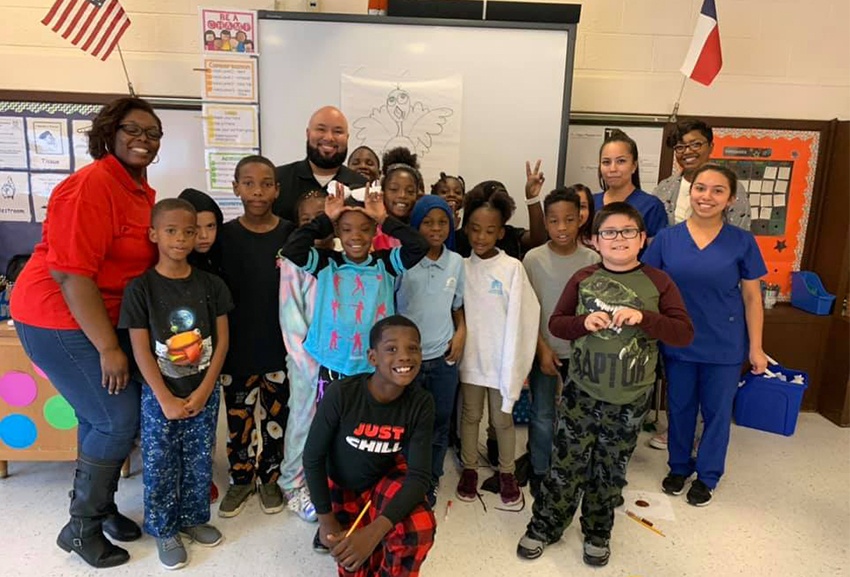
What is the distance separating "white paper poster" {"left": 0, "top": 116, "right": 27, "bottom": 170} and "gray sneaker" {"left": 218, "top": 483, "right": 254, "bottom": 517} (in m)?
2.27

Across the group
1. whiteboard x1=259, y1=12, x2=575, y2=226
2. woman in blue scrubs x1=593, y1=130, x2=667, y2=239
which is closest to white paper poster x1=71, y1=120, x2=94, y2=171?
whiteboard x1=259, y1=12, x2=575, y2=226

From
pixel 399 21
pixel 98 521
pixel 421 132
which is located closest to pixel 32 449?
pixel 98 521

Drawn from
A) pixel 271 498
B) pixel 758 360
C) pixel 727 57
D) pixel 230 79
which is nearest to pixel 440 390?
pixel 271 498

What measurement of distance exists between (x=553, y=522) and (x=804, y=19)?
10.6ft

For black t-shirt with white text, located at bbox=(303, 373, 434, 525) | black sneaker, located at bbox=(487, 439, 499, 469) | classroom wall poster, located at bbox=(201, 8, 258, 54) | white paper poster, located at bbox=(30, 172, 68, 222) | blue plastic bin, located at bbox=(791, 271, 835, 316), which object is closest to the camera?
A: black t-shirt with white text, located at bbox=(303, 373, 434, 525)

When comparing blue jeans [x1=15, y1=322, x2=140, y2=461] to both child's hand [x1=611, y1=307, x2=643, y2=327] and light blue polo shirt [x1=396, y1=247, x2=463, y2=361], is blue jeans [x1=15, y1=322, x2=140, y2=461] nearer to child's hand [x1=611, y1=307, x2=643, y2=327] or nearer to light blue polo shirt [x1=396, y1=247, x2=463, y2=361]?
light blue polo shirt [x1=396, y1=247, x2=463, y2=361]

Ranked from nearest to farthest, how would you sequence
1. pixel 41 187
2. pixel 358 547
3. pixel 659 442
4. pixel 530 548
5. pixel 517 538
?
pixel 358 547 → pixel 530 548 → pixel 517 538 → pixel 659 442 → pixel 41 187

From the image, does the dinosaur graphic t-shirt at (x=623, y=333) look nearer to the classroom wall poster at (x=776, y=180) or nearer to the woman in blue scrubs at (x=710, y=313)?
the woman in blue scrubs at (x=710, y=313)

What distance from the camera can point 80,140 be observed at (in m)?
3.19

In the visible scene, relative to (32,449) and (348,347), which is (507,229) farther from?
(32,449)

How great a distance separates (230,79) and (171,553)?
7.41 ft

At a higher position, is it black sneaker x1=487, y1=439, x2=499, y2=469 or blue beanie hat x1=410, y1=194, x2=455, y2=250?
blue beanie hat x1=410, y1=194, x2=455, y2=250

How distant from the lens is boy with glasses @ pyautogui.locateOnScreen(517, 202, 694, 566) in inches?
70.5

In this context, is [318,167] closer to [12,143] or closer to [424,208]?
[424,208]
